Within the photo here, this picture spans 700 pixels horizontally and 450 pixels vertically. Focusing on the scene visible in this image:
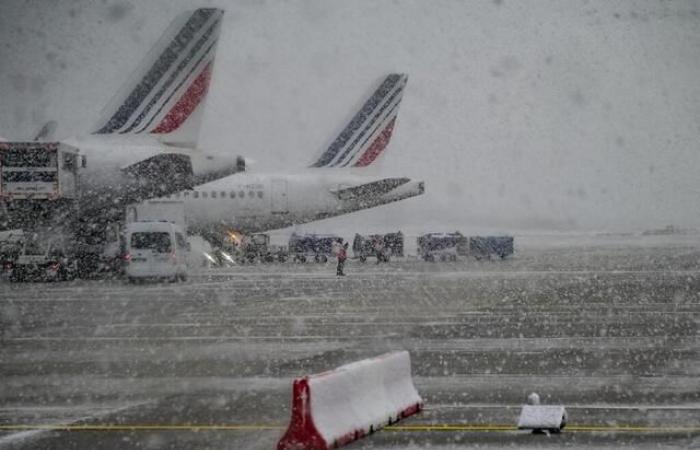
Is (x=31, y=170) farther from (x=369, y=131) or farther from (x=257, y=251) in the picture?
(x=257, y=251)

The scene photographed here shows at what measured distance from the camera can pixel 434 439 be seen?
27.2 feet

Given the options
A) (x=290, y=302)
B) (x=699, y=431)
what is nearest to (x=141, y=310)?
(x=290, y=302)

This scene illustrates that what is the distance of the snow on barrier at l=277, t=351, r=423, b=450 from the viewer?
7.76 m

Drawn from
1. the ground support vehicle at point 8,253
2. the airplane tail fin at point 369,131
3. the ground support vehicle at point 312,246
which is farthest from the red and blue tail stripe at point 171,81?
the ground support vehicle at point 312,246

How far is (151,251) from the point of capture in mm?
35812

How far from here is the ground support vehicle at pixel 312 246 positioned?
63237 mm

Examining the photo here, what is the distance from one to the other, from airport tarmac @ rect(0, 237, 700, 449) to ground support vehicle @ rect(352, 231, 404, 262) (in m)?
31.9

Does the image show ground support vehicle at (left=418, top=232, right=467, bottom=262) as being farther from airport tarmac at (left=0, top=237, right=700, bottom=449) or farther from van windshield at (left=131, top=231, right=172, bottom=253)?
A: airport tarmac at (left=0, top=237, right=700, bottom=449)

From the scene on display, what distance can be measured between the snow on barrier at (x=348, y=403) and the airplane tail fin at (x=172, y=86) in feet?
95.2

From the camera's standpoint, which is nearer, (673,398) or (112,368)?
(673,398)

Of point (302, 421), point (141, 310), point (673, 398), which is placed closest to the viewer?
point (302, 421)

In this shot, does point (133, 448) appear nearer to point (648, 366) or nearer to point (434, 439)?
point (434, 439)

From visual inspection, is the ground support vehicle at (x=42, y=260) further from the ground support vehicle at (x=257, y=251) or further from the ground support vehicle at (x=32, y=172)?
the ground support vehicle at (x=257, y=251)

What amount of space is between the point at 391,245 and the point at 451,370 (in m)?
57.7
